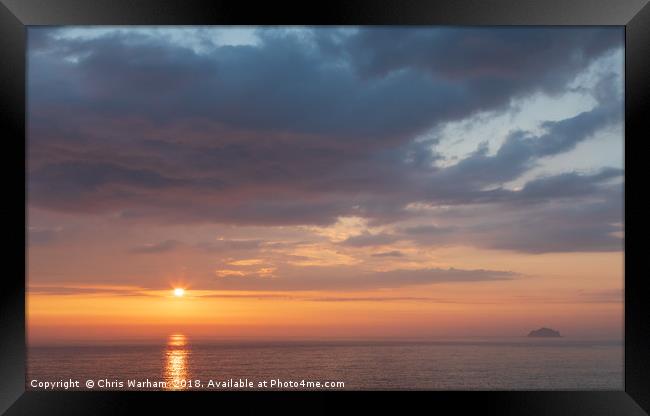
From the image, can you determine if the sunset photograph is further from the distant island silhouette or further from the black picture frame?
the black picture frame

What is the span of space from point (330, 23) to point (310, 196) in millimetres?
31172

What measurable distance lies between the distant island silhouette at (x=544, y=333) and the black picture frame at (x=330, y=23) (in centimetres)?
4490

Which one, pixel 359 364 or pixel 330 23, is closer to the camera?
pixel 330 23

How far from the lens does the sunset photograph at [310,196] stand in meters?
30.6

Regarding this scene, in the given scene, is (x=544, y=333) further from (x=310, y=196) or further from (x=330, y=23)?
(x=330, y=23)

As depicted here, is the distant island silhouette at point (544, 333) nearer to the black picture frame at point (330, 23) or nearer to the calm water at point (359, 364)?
the calm water at point (359, 364)

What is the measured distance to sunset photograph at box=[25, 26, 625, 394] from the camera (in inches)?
1204

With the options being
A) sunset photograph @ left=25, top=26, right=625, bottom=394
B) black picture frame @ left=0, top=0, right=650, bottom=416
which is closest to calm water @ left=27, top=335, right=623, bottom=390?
sunset photograph @ left=25, top=26, right=625, bottom=394

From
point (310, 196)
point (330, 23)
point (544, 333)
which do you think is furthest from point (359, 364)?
point (330, 23)

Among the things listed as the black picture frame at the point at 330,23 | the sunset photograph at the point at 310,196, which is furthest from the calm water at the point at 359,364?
the black picture frame at the point at 330,23

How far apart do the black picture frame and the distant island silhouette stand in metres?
44.9

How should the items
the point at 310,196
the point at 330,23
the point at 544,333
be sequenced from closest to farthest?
1. the point at 330,23
2. the point at 310,196
3. the point at 544,333

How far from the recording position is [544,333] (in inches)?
1863

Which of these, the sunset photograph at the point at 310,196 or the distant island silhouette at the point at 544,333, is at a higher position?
the sunset photograph at the point at 310,196
